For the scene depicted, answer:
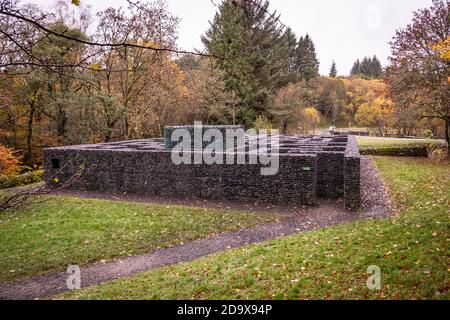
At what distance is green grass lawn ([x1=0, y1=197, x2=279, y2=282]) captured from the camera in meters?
7.82

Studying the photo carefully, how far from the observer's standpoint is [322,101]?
56125 millimetres

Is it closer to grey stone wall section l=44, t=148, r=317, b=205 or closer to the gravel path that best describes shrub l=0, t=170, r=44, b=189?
grey stone wall section l=44, t=148, r=317, b=205

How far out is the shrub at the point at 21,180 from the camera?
16047 millimetres

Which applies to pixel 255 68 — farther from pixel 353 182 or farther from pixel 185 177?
pixel 353 182

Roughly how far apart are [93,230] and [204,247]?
11.4ft

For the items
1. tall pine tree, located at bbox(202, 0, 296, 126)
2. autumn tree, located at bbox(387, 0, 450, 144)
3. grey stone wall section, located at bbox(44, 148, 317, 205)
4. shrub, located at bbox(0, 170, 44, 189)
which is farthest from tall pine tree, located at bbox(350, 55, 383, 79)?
shrub, located at bbox(0, 170, 44, 189)

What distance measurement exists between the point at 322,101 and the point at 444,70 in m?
36.1

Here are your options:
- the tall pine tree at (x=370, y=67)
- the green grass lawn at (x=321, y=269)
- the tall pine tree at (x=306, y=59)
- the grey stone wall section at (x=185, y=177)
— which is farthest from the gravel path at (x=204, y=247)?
the tall pine tree at (x=370, y=67)

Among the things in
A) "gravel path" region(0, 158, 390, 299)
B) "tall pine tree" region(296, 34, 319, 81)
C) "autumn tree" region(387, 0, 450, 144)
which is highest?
"tall pine tree" region(296, 34, 319, 81)

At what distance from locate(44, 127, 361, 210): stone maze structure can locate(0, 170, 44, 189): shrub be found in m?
2.41

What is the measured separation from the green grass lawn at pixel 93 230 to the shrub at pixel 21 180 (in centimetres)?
546

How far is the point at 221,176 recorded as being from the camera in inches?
500

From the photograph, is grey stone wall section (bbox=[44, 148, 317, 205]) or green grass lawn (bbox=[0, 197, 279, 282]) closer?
green grass lawn (bbox=[0, 197, 279, 282])
